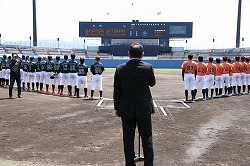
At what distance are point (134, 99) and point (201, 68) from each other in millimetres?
10297

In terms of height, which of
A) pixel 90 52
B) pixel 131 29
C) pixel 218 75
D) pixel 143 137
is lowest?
pixel 143 137

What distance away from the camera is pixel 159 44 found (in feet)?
207

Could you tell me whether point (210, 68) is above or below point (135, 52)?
below

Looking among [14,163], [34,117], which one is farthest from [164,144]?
[34,117]

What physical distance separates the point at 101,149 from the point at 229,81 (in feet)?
38.8

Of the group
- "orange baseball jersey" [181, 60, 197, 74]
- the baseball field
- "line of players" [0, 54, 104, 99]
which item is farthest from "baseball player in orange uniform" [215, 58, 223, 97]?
"line of players" [0, 54, 104, 99]

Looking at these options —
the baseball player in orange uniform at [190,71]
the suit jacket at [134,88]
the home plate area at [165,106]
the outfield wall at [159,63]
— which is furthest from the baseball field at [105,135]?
the outfield wall at [159,63]

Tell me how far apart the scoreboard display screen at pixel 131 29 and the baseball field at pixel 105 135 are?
4943 cm

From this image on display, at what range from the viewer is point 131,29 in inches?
2356

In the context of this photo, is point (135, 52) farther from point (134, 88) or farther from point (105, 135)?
point (105, 135)

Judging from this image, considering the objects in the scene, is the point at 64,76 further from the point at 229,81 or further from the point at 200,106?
the point at 229,81

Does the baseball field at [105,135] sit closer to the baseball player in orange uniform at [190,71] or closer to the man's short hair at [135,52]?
the baseball player in orange uniform at [190,71]

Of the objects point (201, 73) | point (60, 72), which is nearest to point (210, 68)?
point (201, 73)

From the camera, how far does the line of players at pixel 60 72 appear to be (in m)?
14.0
